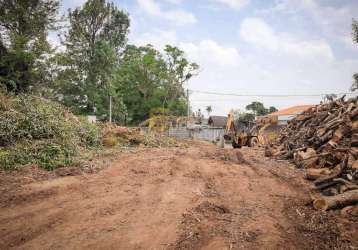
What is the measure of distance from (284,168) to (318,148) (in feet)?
A: 6.56

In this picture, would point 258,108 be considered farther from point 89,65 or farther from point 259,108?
point 89,65

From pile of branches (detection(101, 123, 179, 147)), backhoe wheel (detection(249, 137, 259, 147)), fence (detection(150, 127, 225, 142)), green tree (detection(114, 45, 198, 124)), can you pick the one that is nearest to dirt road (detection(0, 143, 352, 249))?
pile of branches (detection(101, 123, 179, 147))

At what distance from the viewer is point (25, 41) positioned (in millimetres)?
17656

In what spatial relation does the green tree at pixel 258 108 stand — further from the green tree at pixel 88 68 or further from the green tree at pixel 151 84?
the green tree at pixel 88 68

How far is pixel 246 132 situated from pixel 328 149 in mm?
9918

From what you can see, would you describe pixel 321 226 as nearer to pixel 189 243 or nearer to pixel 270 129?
pixel 189 243

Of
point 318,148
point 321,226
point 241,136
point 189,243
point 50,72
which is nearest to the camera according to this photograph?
point 189,243

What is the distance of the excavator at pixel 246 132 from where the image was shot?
17844mm

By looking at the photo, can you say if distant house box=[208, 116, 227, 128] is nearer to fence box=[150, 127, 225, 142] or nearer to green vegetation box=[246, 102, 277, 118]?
green vegetation box=[246, 102, 277, 118]

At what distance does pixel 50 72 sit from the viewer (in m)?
19.5

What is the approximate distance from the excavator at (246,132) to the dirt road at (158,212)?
31.5ft

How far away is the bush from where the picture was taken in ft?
26.8

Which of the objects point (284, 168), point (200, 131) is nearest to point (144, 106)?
point (200, 131)

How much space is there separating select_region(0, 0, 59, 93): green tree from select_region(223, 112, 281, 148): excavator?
1177 centimetres
